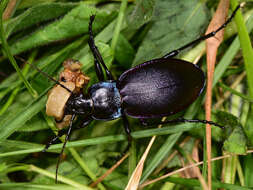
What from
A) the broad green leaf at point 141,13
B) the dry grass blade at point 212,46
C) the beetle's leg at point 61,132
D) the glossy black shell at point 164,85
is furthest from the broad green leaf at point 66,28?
the dry grass blade at point 212,46

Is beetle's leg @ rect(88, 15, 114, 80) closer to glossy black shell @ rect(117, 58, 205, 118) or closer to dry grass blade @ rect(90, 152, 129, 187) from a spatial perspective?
glossy black shell @ rect(117, 58, 205, 118)

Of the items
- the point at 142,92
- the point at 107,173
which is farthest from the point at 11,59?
the point at 107,173

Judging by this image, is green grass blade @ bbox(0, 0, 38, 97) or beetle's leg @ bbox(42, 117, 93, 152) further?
beetle's leg @ bbox(42, 117, 93, 152)

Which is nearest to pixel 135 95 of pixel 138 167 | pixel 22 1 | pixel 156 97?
pixel 156 97

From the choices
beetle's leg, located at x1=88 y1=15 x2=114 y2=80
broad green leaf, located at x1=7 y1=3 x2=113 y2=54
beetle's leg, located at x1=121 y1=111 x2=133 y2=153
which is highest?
broad green leaf, located at x1=7 y1=3 x2=113 y2=54

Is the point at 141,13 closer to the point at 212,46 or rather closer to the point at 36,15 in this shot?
the point at 212,46

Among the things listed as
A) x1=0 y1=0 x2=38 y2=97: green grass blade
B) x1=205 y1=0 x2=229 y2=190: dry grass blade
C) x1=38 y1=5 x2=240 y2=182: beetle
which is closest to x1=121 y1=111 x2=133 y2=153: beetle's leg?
x1=38 y1=5 x2=240 y2=182: beetle

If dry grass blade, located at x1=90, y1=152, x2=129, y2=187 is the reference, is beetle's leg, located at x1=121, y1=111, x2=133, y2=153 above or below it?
above

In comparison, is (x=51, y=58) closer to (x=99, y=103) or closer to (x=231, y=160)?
(x=99, y=103)
